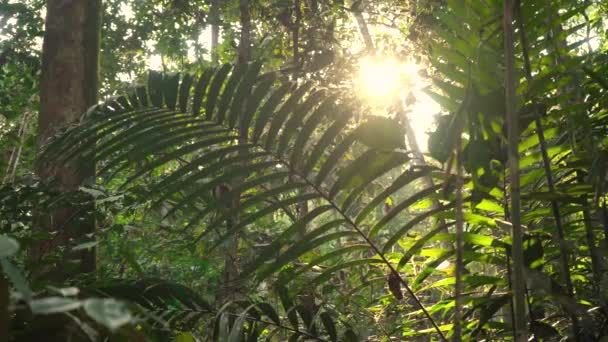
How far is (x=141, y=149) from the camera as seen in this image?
1503 mm

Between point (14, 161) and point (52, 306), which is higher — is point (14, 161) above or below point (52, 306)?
above

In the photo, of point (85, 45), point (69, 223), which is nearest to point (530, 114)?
point (69, 223)

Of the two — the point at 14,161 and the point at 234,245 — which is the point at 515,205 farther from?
the point at 14,161

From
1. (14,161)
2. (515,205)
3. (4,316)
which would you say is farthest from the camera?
(14,161)

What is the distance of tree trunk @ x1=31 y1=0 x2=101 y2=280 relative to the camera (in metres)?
2.51

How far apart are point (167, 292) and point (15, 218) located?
1.24 meters

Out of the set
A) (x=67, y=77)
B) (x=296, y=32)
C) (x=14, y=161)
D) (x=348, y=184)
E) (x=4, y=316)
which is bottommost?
(x=4, y=316)

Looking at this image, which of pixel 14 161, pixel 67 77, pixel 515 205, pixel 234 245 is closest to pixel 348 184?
pixel 515 205

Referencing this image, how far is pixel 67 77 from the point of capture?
2.70 metres

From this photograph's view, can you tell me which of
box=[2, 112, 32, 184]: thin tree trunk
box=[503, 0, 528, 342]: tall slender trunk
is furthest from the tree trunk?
box=[503, 0, 528, 342]: tall slender trunk

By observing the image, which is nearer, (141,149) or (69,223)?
(141,149)

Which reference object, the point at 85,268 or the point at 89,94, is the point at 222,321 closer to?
the point at 85,268

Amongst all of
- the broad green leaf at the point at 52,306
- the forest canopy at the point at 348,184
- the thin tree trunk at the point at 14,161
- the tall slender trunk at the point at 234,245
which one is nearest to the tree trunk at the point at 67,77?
the forest canopy at the point at 348,184

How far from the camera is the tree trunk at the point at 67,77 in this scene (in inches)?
98.7
